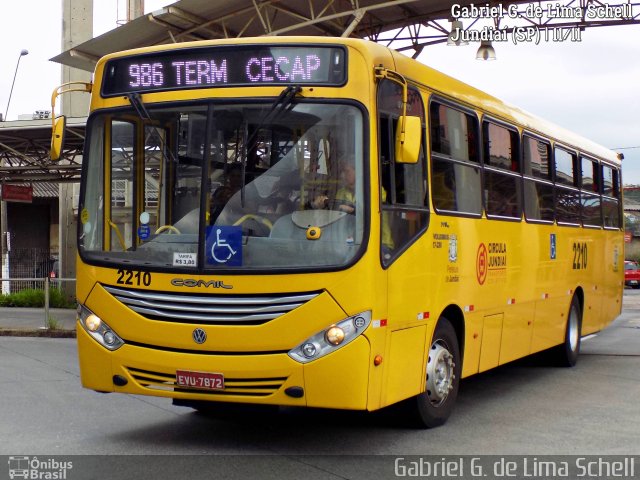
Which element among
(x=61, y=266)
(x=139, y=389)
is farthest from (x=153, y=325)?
(x=61, y=266)

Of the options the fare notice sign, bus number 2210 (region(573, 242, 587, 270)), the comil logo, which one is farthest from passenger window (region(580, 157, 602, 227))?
the fare notice sign

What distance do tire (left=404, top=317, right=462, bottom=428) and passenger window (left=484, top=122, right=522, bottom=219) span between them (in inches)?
70.0

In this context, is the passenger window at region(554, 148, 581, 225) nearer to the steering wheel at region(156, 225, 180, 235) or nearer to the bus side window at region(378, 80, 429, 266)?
the bus side window at region(378, 80, 429, 266)

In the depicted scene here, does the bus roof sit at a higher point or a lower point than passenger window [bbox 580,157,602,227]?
higher

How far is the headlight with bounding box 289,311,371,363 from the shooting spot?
7.18 metres

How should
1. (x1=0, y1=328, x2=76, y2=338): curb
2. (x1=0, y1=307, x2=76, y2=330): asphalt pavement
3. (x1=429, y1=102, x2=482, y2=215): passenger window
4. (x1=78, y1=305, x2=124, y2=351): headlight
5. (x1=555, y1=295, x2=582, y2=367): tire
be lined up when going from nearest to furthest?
(x1=78, y1=305, x2=124, y2=351): headlight, (x1=429, y1=102, x2=482, y2=215): passenger window, (x1=555, y1=295, x2=582, y2=367): tire, (x1=0, y1=328, x2=76, y2=338): curb, (x1=0, y1=307, x2=76, y2=330): asphalt pavement

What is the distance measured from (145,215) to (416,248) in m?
2.27

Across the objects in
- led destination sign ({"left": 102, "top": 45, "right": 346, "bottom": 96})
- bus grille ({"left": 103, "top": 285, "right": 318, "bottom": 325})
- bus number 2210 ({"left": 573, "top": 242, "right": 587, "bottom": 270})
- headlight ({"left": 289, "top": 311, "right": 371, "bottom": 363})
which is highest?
led destination sign ({"left": 102, "top": 45, "right": 346, "bottom": 96})

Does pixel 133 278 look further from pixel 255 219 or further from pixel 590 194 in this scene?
pixel 590 194

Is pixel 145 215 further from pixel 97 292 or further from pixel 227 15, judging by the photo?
pixel 227 15

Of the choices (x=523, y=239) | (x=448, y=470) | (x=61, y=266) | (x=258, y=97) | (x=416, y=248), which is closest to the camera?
(x=448, y=470)

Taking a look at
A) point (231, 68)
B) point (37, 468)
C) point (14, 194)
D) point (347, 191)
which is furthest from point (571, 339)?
point (14, 194)

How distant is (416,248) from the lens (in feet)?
26.9

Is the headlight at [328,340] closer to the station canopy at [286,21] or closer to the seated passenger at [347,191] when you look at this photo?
the seated passenger at [347,191]
